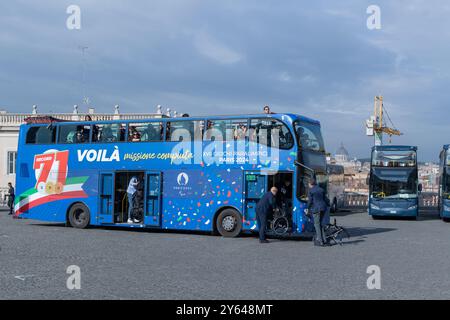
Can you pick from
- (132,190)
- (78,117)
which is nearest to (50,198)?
(132,190)

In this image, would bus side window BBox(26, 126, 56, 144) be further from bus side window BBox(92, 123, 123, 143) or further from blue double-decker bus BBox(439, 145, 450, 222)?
blue double-decker bus BBox(439, 145, 450, 222)

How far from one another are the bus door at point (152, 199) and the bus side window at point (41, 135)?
4.32m

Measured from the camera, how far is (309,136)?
61.7 feet

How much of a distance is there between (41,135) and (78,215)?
128 inches

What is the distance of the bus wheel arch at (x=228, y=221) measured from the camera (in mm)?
19047

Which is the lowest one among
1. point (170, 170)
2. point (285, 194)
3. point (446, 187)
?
point (285, 194)

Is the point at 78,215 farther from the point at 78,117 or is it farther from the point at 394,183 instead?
the point at 78,117

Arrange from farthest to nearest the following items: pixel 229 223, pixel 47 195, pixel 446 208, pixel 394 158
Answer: pixel 394 158 < pixel 446 208 < pixel 47 195 < pixel 229 223

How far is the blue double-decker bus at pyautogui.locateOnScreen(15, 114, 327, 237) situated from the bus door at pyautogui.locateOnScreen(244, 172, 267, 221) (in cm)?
3

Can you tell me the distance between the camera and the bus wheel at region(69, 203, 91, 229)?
21703 mm

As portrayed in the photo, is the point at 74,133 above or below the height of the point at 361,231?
above

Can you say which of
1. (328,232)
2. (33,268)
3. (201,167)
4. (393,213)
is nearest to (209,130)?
(201,167)

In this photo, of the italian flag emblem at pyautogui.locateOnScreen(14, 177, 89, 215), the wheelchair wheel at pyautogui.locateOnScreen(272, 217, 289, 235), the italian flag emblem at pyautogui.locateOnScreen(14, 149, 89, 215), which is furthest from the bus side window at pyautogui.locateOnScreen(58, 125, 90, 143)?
the wheelchair wheel at pyautogui.locateOnScreen(272, 217, 289, 235)
